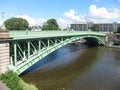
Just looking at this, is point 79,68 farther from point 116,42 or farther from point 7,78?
point 116,42

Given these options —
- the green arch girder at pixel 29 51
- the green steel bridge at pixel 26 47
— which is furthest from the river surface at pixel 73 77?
the green steel bridge at pixel 26 47

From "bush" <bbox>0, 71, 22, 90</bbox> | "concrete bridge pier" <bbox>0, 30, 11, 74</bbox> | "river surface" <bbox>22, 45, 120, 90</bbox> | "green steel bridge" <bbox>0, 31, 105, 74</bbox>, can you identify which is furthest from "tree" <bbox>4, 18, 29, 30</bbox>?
"bush" <bbox>0, 71, 22, 90</bbox>

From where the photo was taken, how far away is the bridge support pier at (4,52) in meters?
22.7

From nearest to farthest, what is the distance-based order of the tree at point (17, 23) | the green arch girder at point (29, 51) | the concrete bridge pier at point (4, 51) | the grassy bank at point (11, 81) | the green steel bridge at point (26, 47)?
the grassy bank at point (11, 81), the concrete bridge pier at point (4, 51), the green steel bridge at point (26, 47), the green arch girder at point (29, 51), the tree at point (17, 23)

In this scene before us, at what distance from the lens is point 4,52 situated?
23094 mm

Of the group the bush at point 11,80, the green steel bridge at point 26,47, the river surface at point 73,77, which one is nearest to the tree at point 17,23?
the river surface at point 73,77

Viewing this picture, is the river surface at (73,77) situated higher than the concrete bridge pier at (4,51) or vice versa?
the concrete bridge pier at (4,51)

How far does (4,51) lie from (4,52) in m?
0.11

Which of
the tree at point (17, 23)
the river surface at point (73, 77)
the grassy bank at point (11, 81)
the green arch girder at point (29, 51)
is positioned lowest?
the river surface at point (73, 77)

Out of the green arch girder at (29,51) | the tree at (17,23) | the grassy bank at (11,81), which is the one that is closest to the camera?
the grassy bank at (11,81)

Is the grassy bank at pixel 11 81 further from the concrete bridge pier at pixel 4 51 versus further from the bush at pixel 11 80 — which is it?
the concrete bridge pier at pixel 4 51

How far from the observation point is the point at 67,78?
33000 mm

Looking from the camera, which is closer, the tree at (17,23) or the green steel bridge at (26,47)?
the green steel bridge at (26,47)

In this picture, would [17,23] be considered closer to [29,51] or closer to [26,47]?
[26,47]
